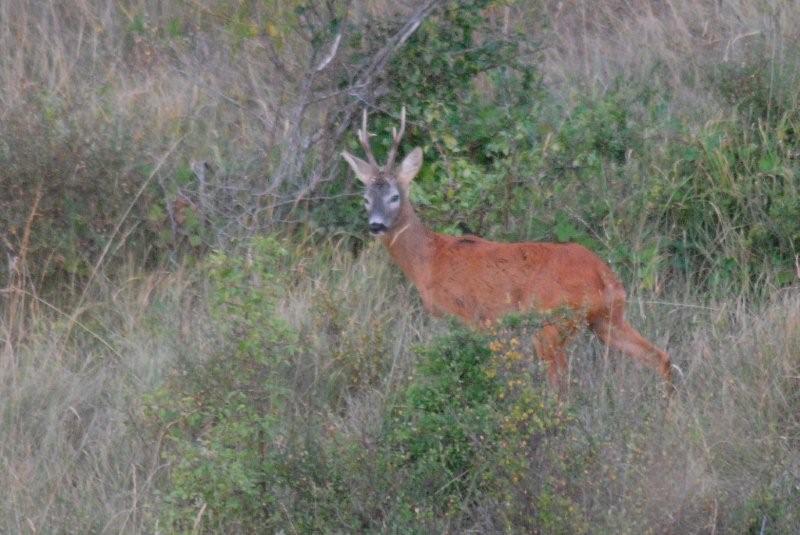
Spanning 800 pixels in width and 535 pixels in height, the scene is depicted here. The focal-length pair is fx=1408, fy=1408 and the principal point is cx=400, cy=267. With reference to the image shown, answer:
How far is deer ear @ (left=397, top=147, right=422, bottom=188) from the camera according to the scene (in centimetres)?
873

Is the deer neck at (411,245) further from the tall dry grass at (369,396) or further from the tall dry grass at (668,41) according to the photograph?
the tall dry grass at (668,41)

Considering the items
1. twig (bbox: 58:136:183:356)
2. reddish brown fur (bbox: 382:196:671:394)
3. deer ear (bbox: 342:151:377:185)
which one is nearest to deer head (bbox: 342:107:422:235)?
deer ear (bbox: 342:151:377:185)

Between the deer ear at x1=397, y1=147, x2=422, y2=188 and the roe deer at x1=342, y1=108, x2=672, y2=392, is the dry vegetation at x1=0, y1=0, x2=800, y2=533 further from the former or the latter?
the deer ear at x1=397, y1=147, x2=422, y2=188

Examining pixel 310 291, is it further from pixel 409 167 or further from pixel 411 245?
pixel 409 167

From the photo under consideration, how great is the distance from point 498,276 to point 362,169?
127 centimetres

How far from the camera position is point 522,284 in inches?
307

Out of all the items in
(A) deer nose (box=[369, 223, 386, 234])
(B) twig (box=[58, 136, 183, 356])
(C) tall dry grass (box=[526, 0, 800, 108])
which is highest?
(C) tall dry grass (box=[526, 0, 800, 108])

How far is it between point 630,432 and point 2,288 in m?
4.28

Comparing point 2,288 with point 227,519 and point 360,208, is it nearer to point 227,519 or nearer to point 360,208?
point 360,208

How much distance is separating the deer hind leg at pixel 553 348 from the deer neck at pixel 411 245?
1.22 meters

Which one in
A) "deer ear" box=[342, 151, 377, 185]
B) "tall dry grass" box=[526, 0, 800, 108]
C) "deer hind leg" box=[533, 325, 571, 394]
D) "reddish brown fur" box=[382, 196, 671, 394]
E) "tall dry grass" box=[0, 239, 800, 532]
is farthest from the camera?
"tall dry grass" box=[526, 0, 800, 108]

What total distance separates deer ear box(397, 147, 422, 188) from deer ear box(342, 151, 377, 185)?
19cm

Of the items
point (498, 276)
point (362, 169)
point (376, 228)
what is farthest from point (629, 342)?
point (362, 169)

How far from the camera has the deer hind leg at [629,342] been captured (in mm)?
7484
